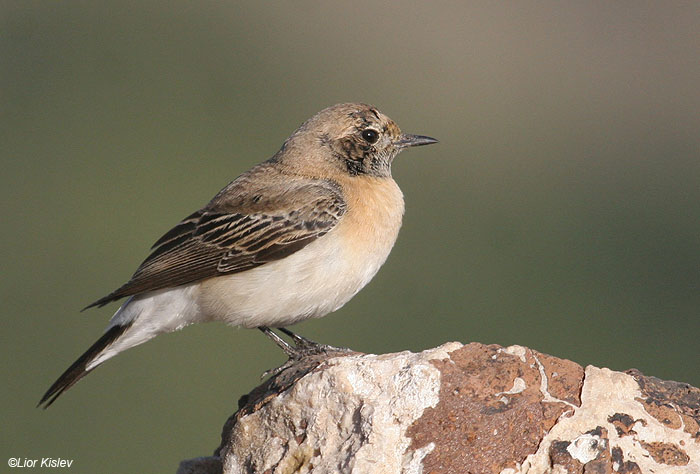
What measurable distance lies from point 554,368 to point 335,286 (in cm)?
233

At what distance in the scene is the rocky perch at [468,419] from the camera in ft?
17.3

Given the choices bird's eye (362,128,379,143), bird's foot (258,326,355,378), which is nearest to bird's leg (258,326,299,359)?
bird's foot (258,326,355,378)

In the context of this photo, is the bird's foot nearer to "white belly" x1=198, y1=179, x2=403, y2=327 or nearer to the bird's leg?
the bird's leg

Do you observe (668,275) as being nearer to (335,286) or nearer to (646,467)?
(335,286)

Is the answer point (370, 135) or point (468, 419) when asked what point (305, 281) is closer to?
point (370, 135)

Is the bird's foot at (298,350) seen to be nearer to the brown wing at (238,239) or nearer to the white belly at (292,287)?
the white belly at (292,287)

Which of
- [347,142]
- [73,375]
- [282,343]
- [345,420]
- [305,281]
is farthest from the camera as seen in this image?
[347,142]

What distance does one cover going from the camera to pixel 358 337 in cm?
1312

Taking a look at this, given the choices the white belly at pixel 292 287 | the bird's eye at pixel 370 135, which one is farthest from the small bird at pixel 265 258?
the bird's eye at pixel 370 135

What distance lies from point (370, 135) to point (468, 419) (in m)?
3.82

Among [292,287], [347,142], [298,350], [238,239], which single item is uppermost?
[347,142]

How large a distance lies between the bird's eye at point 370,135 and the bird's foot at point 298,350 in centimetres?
180

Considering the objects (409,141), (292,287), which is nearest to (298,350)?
(292,287)

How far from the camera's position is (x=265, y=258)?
7.92 metres
